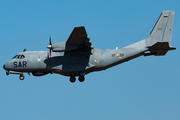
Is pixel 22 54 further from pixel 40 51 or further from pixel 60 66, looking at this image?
pixel 60 66

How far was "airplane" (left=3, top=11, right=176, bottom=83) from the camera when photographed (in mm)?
35062

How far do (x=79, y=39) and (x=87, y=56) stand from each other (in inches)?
109

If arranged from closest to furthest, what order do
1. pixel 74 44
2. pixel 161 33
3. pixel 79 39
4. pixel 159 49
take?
pixel 79 39
pixel 74 44
pixel 159 49
pixel 161 33

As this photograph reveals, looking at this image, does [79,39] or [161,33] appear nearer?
[79,39]

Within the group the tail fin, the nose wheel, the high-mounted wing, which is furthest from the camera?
the tail fin

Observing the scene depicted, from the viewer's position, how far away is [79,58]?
3534 centimetres

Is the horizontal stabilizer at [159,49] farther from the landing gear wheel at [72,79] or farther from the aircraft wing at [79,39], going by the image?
the landing gear wheel at [72,79]

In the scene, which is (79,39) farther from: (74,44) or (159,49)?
(159,49)

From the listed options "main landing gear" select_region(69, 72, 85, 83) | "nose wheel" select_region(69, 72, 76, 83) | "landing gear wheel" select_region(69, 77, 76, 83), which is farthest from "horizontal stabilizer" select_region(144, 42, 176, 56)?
"landing gear wheel" select_region(69, 77, 76, 83)

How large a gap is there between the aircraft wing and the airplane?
10 cm

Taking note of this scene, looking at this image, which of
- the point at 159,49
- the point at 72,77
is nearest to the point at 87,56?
the point at 72,77

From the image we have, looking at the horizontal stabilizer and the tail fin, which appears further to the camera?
the tail fin

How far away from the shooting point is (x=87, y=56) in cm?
3531

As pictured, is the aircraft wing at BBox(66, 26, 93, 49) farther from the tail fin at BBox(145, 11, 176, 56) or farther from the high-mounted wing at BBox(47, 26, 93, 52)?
the tail fin at BBox(145, 11, 176, 56)
